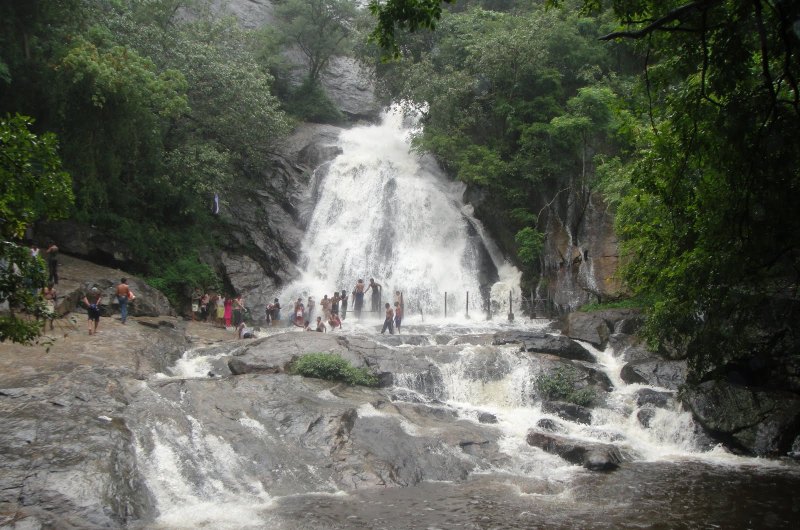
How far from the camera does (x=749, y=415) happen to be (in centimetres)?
1247

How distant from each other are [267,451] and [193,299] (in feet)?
41.2

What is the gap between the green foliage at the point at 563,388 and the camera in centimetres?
1430

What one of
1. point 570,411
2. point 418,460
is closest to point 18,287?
point 418,460

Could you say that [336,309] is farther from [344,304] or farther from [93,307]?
[93,307]

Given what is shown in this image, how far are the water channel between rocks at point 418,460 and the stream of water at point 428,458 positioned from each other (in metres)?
0.03

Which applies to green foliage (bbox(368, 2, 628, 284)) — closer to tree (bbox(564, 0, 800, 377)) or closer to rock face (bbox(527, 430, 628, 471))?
rock face (bbox(527, 430, 628, 471))

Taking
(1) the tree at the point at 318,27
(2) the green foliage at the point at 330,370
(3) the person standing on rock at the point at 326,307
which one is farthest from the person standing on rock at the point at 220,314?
(1) the tree at the point at 318,27

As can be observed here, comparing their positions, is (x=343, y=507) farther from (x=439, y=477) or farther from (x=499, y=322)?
(x=499, y=322)

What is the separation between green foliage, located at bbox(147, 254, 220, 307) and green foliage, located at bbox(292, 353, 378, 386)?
969cm

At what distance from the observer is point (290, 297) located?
2452 centimetres

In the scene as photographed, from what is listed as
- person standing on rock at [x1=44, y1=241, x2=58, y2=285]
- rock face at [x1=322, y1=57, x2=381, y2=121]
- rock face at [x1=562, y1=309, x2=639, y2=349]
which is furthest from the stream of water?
rock face at [x1=322, y1=57, x2=381, y2=121]

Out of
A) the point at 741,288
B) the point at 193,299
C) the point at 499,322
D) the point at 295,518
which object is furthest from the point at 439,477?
the point at 193,299

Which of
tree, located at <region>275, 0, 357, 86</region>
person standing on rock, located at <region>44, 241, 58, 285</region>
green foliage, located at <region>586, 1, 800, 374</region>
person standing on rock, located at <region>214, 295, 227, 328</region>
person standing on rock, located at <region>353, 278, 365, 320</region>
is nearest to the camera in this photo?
green foliage, located at <region>586, 1, 800, 374</region>

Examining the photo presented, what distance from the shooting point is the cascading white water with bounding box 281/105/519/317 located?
24797 millimetres
